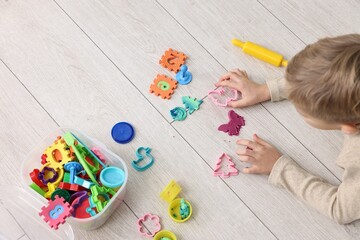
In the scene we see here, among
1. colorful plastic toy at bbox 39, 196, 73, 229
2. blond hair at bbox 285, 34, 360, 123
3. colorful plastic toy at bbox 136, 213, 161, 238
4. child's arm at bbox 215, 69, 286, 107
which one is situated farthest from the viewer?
child's arm at bbox 215, 69, 286, 107

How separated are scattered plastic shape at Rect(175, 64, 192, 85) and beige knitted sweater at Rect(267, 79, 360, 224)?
0.32 m

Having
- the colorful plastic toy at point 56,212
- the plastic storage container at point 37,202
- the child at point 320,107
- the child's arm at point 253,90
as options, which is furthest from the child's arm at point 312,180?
the colorful plastic toy at point 56,212

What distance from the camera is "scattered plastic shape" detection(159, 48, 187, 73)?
117 cm

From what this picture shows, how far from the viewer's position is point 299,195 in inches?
39.6

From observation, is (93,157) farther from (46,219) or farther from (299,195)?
(299,195)

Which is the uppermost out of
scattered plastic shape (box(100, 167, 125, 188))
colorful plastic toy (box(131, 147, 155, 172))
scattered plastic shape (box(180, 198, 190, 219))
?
scattered plastic shape (box(100, 167, 125, 188))

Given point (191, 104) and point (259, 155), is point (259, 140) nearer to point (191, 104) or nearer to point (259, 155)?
point (259, 155)

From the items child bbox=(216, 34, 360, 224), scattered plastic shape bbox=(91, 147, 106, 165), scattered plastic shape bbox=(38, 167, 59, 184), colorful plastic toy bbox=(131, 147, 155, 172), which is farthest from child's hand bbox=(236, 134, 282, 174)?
scattered plastic shape bbox=(38, 167, 59, 184)

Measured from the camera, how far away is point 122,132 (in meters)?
1.10

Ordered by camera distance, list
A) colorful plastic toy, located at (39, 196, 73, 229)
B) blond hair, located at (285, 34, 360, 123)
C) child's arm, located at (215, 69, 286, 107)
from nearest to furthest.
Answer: blond hair, located at (285, 34, 360, 123)
colorful plastic toy, located at (39, 196, 73, 229)
child's arm, located at (215, 69, 286, 107)

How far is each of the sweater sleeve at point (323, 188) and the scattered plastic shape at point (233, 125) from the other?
0.14 meters

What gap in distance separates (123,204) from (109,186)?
0.09 meters

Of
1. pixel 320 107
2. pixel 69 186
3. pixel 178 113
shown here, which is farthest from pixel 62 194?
pixel 320 107

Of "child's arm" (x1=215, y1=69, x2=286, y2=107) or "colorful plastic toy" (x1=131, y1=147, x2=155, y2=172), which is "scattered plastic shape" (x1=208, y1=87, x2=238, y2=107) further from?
"colorful plastic toy" (x1=131, y1=147, x2=155, y2=172)
